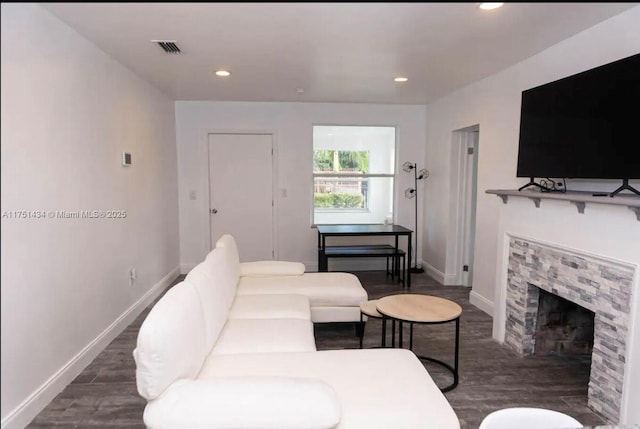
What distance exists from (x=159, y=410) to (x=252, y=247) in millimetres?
4021

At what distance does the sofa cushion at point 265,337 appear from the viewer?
2.08 meters

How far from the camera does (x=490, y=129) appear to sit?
3719 mm

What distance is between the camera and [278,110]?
5.16 metres

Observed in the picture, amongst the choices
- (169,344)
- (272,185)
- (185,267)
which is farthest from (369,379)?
(185,267)

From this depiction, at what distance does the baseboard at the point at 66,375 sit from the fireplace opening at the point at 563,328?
3190 mm

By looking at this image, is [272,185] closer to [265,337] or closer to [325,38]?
[325,38]

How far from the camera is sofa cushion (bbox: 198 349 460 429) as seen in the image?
1438mm

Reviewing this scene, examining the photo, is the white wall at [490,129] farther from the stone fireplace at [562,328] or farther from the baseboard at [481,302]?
the stone fireplace at [562,328]

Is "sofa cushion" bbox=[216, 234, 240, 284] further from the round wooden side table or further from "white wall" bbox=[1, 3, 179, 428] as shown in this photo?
the round wooden side table

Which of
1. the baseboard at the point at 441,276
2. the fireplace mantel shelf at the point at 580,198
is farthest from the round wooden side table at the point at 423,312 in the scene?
the baseboard at the point at 441,276

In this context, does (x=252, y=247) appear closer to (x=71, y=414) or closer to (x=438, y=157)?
(x=438, y=157)

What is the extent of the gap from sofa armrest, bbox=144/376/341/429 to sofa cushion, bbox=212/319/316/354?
2.18 ft

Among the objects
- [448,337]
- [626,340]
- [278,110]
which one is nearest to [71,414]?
[448,337]

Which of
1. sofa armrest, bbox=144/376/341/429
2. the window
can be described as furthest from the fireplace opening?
the window
